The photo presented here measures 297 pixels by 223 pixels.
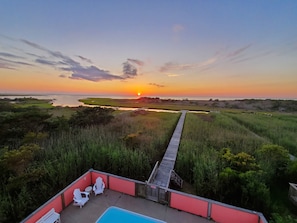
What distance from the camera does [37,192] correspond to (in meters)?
A: 5.86

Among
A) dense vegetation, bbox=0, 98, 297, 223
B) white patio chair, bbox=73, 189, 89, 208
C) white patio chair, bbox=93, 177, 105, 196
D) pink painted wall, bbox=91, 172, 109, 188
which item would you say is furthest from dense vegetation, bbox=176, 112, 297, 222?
white patio chair, bbox=73, 189, 89, 208

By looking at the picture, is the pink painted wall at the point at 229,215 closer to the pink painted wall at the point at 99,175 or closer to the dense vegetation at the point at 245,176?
the dense vegetation at the point at 245,176

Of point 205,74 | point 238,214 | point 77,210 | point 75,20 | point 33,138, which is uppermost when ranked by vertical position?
point 75,20

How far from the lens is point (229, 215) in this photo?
→ 4.55 metres

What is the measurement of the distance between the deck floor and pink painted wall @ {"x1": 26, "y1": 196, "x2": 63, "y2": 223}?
0.27 metres

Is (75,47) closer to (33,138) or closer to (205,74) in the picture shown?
(33,138)

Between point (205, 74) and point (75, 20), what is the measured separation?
16.2m

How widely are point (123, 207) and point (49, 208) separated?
2260 millimetres

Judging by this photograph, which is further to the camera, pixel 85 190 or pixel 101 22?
pixel 101 22

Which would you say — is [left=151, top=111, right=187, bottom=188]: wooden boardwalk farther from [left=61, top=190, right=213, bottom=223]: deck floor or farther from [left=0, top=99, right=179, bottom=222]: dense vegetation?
[left=61, top=190, right=213, bottom=223]: deck floor

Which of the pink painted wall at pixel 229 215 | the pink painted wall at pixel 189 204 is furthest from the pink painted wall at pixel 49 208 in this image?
the pink painted wall at pixel 229 215

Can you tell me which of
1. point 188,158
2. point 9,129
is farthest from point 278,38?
point 9,129

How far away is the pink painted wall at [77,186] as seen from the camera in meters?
5.27

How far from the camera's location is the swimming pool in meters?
4.45
